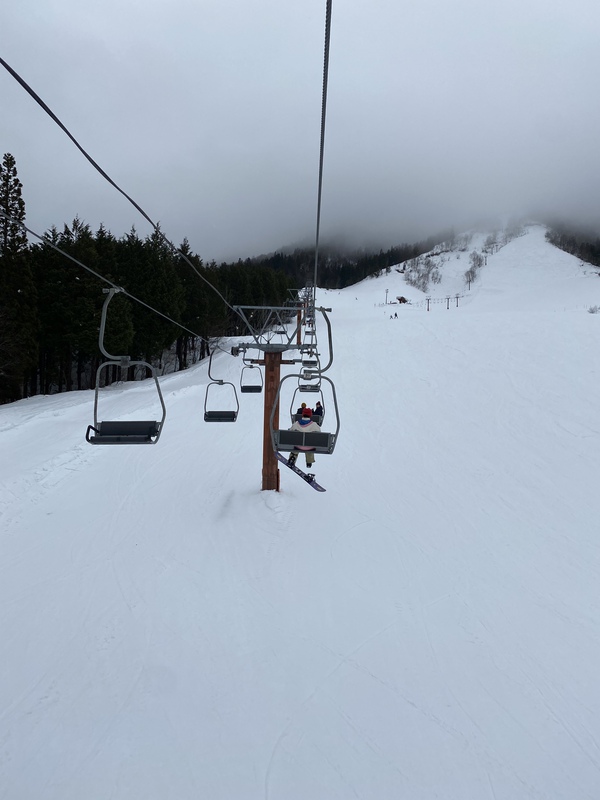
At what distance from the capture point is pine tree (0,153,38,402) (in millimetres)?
21375

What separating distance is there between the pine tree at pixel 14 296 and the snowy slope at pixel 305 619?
370 inches

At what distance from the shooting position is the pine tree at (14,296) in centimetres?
2138

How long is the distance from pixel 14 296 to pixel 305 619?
22.9 m

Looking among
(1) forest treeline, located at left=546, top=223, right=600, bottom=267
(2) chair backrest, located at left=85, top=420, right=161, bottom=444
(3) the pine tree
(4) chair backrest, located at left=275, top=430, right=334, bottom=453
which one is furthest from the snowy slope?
(1) forest treeline, located at left=546, top=223, right=600, bottom=267

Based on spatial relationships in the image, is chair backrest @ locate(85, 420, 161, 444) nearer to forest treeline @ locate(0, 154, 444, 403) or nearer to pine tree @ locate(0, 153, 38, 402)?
forest treeline @ locate(0, 154, 444, 403)

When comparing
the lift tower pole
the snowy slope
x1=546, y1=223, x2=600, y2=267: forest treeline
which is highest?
x1=546, y1=223, x2=600, y2=267: forest treeline

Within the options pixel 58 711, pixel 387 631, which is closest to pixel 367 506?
pixel 387 631

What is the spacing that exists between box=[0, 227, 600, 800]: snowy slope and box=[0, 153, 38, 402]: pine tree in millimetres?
9387

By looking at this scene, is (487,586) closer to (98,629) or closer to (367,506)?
(367,506)

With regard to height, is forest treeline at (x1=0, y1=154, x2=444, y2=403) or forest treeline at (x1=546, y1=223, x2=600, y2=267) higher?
forest treeline at (x1=546, y1=223, x2=600, y2=267)

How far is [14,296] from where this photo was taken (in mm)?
22172

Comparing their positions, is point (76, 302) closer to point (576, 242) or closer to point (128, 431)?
point (128, 431)

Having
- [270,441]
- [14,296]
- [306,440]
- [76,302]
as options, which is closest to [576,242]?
[76,302]

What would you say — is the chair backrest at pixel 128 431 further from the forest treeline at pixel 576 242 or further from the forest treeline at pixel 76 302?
the forest treeline at pixel 576 242
